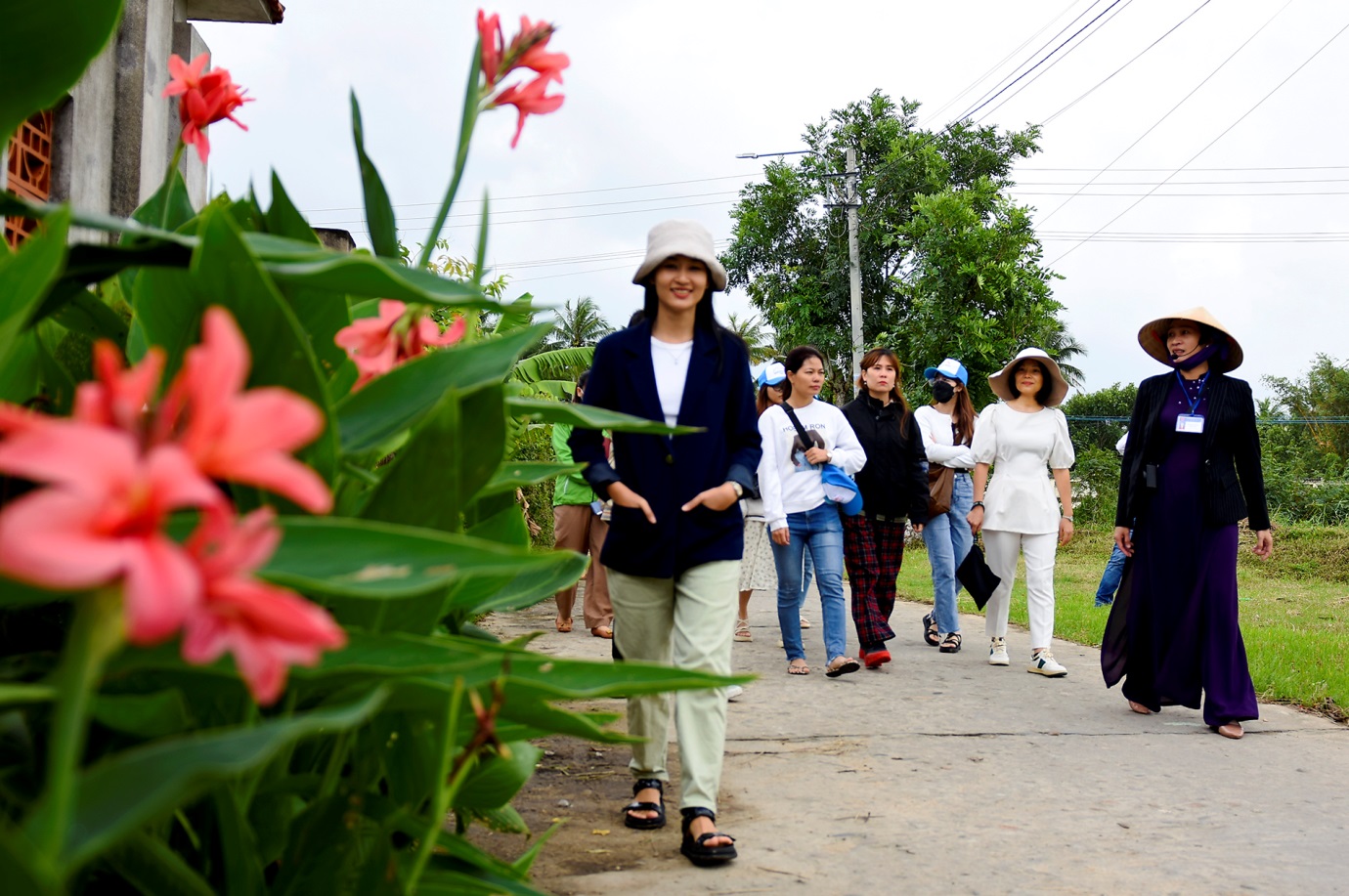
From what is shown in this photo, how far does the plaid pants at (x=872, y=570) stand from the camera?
7043 millimetres

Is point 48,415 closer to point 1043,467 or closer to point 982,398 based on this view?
point 1043,467

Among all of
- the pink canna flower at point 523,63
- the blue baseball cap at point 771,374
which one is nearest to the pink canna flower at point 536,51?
the pink canna flower at point 523,63

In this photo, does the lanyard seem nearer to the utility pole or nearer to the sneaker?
the sneaker

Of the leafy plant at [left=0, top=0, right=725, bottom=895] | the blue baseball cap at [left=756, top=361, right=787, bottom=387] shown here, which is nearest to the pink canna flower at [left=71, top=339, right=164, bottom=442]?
the leafy plant at [left=0, top=0, right=725, bottom=895]

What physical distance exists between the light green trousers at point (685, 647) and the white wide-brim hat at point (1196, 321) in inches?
118

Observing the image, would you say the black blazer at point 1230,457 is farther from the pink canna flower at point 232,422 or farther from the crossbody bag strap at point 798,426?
the pink canna flower at point 232,422

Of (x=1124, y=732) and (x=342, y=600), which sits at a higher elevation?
(x=342, y=600)

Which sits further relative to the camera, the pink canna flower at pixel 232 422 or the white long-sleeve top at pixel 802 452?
the white long-sleeve top at pixel 802 452

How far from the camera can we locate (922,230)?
84.8 feet

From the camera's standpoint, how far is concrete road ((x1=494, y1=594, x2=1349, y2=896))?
133 inches

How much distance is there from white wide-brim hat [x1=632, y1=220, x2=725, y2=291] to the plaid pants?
3409 mm

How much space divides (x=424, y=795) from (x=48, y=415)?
0.66 m

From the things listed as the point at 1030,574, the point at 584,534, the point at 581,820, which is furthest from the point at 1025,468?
the point at 581,820

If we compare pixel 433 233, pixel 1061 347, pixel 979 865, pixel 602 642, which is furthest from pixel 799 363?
pixel 1061 347
